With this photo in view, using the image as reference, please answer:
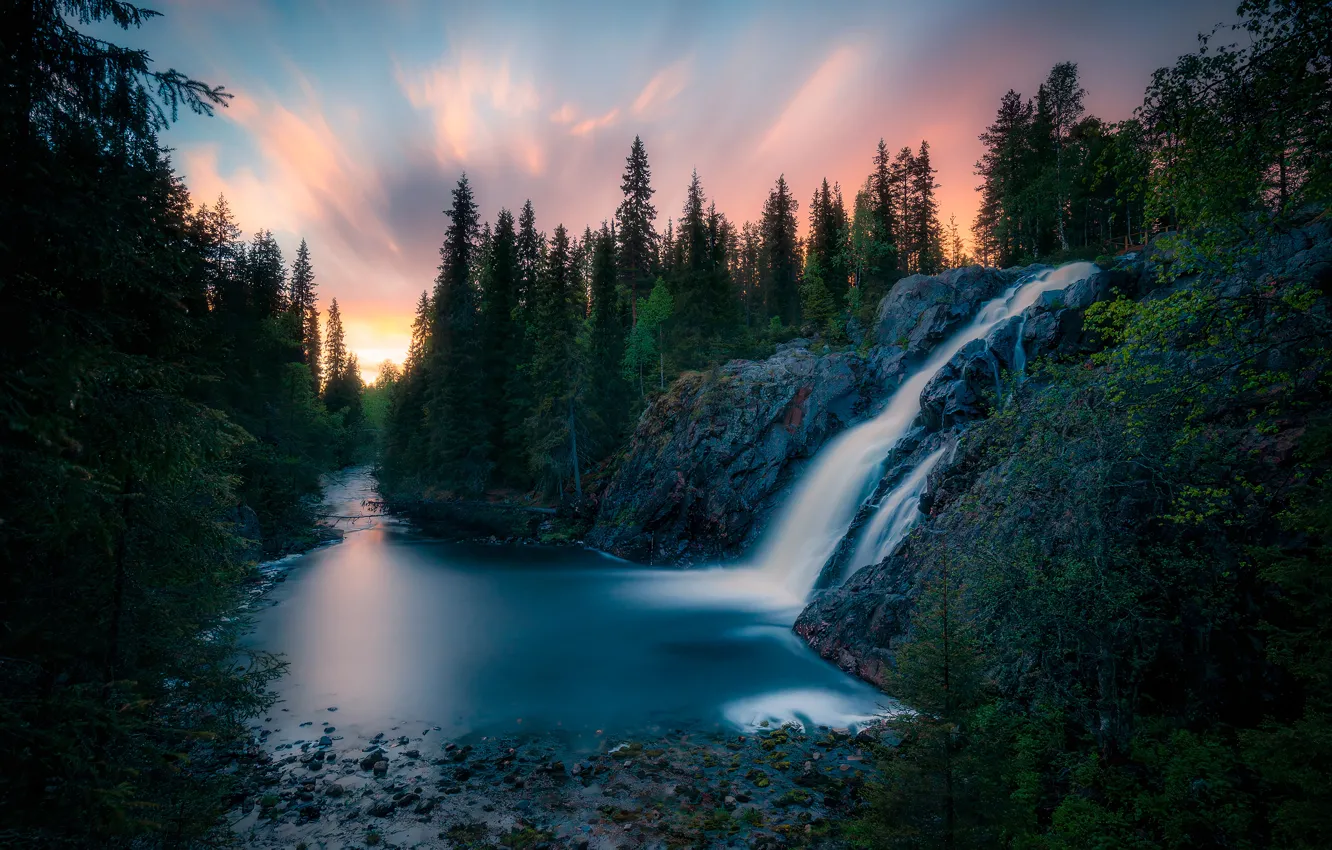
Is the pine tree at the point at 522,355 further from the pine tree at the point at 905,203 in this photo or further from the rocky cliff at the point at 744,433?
the pine tree at the point at 905,203

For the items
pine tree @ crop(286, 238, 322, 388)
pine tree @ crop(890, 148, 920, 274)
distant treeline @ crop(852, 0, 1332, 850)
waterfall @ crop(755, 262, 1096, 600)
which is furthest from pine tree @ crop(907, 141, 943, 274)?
pine tree @ crop(286, 238, 322, 388)

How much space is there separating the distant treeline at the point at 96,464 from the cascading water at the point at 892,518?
15680mm

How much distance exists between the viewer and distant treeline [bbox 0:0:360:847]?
3.66m

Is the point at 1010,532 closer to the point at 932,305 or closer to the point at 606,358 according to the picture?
the point at 932,305

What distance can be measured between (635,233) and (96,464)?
158 feet

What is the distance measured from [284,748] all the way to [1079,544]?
13.8 metres

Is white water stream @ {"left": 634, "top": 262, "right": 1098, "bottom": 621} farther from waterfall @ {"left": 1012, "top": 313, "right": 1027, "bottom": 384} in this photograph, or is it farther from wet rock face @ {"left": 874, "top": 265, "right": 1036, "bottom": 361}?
waterfall @ {"left": 1012, "top": 313, "right": 1027, "bottom": 384}

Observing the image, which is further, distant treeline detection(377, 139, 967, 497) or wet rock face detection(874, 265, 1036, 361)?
distant treeline detection(377, 139, 967, 497)

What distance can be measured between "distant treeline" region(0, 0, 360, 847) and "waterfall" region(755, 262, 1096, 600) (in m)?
Result: 17.3

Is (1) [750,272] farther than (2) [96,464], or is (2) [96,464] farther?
(1) [750,272]

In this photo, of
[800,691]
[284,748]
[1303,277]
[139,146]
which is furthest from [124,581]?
[1303,277]

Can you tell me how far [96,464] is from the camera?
464 centimetres

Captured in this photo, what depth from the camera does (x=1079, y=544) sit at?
733cm

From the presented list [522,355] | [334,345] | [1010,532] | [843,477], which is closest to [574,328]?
[522,355]
